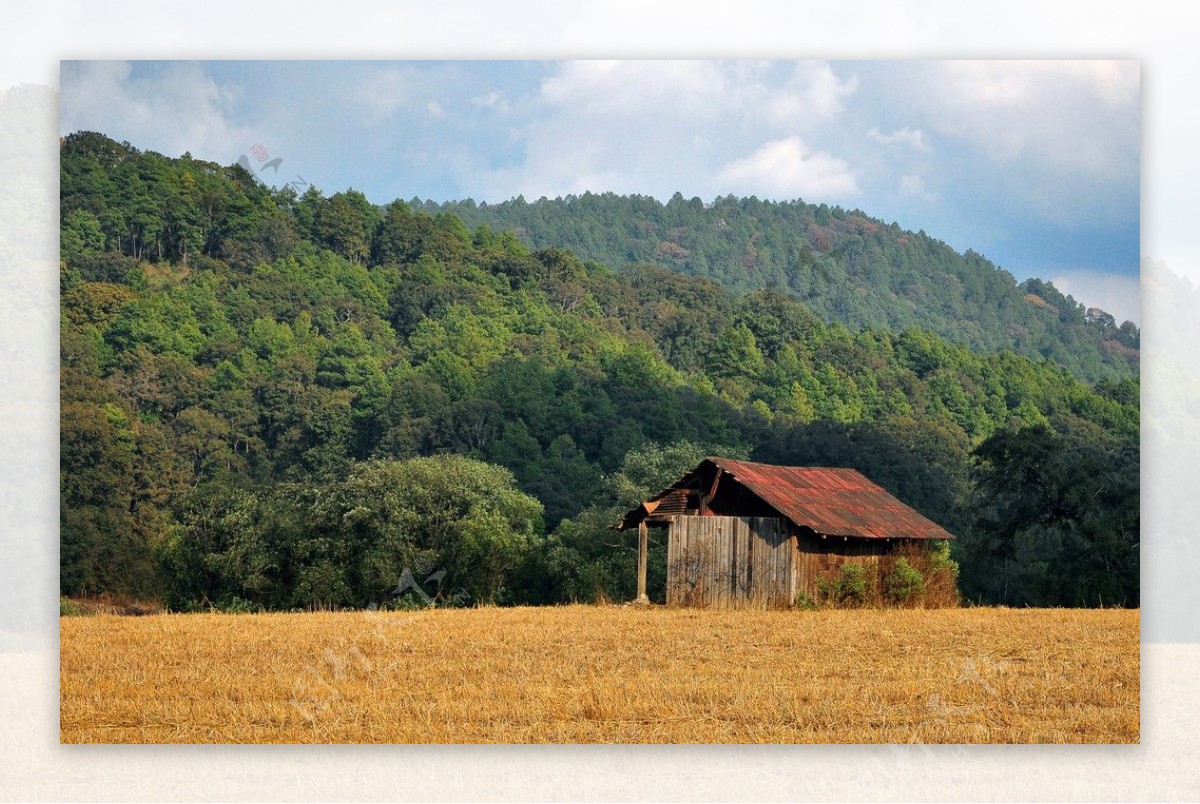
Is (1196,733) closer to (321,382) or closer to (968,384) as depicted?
(968,384)

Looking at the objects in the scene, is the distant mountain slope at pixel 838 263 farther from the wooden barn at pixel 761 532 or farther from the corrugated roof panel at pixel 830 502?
the wooden barn at pixel 761 532

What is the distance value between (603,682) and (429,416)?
96.7 ft

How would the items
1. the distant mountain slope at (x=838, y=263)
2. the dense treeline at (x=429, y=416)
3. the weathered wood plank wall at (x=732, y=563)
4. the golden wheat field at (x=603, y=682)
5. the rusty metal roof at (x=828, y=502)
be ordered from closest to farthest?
the golden wheat field at (x=603, y=682)
the weathered wood plank wall at (x=732, y=563)
the rusty metal roof at (x=828, y=502)
the distant mountain slope at (x=838, y=263)
the dense treeline at (x=429, y=416)

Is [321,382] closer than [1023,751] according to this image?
No

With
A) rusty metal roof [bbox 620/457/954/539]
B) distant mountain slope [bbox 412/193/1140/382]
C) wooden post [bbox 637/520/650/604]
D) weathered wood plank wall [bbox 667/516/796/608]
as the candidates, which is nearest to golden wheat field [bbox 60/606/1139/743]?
weathered wood plank wall [bbox 667/516/796/608]

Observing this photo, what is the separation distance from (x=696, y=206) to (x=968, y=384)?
16.1 metres

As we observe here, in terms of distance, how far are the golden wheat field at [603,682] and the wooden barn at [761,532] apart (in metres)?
3.39

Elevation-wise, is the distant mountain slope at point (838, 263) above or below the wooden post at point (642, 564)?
above

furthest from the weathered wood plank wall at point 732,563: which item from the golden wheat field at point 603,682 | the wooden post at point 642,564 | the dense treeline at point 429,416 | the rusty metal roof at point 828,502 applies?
the dense treeline at point 429,416

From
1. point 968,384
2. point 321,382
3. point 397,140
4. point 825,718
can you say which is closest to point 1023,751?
point 825,718

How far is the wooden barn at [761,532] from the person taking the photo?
23.4 metres

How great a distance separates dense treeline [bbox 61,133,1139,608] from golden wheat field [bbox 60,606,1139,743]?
8.22 meters

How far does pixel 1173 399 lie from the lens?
18203 mm

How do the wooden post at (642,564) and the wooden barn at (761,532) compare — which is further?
the wooden post at (642,564)
